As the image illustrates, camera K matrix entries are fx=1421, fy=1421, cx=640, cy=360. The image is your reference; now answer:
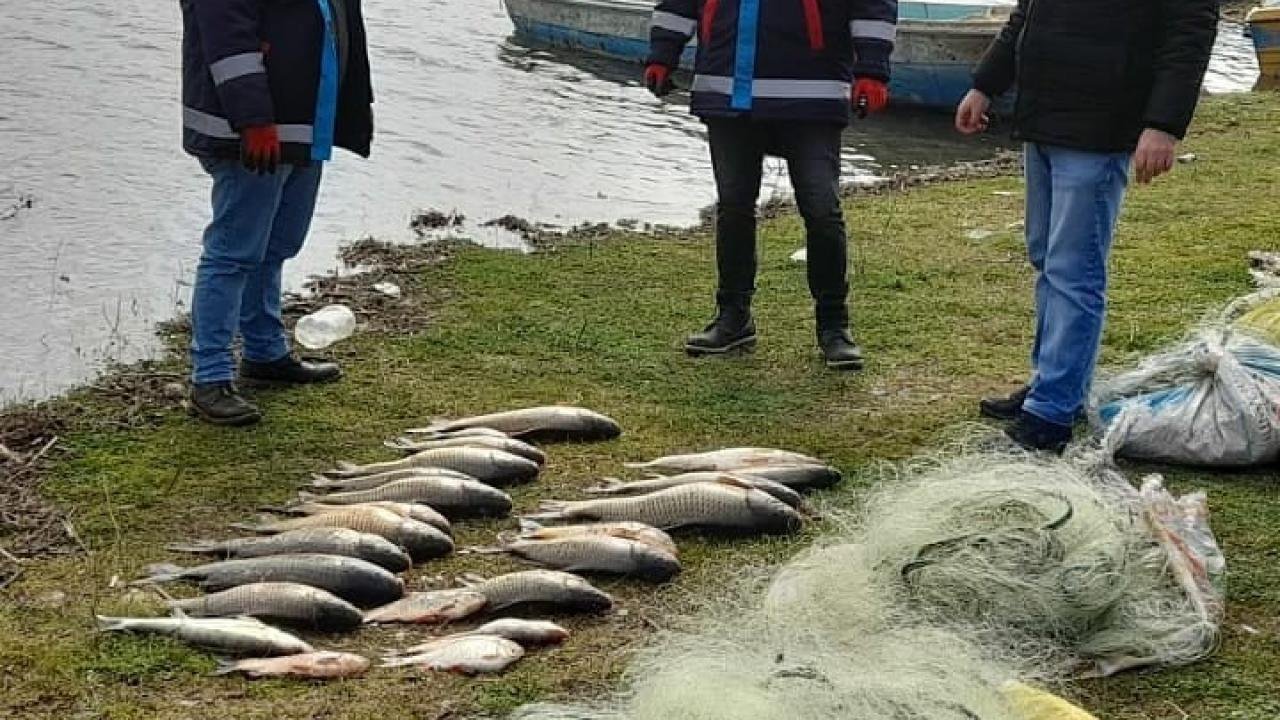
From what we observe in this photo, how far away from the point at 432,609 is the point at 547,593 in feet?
1.08

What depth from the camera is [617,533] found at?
14.5ft

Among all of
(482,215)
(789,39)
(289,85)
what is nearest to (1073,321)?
(789,39)

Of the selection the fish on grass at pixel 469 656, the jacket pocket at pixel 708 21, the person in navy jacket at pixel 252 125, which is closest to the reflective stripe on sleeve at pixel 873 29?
the jacket pocket at pixel 708 21

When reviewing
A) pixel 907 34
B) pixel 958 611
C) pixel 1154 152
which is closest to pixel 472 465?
pixel 958 611

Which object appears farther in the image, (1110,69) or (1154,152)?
(1110,69)

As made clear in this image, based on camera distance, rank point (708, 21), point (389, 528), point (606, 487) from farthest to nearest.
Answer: point (708, 21) → point (606, 487) → point (389, 528)

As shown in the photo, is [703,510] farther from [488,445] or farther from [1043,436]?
[1043,436]

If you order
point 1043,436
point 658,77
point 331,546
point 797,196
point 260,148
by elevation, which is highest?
point 658,77

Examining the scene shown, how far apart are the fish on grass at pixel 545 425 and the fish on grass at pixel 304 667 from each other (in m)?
1.76

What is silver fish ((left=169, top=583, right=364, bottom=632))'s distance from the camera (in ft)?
13.0

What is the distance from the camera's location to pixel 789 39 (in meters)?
5.93

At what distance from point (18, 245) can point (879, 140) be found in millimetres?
9409

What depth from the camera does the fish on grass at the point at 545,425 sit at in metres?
5.46

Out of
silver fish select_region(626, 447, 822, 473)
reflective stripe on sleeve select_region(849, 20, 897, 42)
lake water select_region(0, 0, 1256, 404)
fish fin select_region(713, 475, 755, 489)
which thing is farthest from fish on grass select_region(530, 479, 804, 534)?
lake water select_region(0, 0, 1256, 404)
